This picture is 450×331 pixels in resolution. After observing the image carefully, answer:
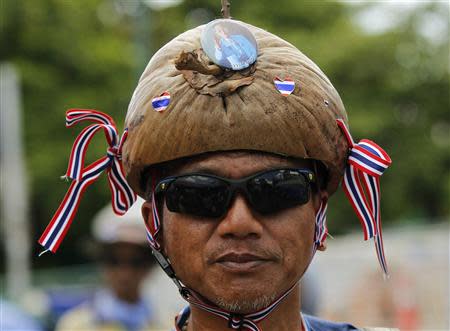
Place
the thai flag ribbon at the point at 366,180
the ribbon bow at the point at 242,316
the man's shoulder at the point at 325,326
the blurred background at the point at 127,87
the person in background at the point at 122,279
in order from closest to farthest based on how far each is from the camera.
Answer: the ribbon bow at the point at 242,316, the thai flag ribbon at the point at 366,180, the man's shoulder at the point at 325,326, the person in background at the point at 122,279, the blurred background at the point at 127,87

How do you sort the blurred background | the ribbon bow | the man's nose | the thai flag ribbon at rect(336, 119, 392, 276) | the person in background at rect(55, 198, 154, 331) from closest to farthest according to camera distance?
1. the man's nose
2. the ribbon bow
3. the thai flag ribbon at rect(336, 119, 392, 276)
4. the person in background at rect(55, 198, 154, 331)
5. the blurred background

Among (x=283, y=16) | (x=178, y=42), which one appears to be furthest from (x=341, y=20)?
(x=178, y=42)

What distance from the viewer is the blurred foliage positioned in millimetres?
24688

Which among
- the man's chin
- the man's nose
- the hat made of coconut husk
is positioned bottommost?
the man's chin

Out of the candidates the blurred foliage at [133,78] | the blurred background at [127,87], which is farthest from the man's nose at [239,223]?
the blurred foliage at [133,78]

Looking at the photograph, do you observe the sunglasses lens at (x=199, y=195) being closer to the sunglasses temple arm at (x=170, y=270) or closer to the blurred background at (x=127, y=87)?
the sunglasses temple arm at (x=170, y=270)

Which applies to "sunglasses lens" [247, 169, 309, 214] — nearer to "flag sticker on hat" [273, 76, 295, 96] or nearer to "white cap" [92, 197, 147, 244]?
"flag sticker on hat" [273, 76, 295, 96]

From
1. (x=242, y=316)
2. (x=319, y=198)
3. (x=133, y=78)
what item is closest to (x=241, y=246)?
(x=242, y=316)

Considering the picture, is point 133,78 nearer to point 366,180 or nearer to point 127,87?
point 127,87

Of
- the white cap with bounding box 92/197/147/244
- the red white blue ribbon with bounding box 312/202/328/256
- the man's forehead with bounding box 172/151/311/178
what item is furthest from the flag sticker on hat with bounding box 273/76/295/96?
the white cap with bounding box 92/197/147/244

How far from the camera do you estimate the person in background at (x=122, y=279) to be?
21.1 feet

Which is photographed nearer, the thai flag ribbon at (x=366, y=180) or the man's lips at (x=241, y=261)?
the man's lips at (x=241, y=261)

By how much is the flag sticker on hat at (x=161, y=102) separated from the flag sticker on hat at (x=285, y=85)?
312 mm

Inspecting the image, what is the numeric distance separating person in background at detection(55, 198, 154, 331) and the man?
12.1 feet
